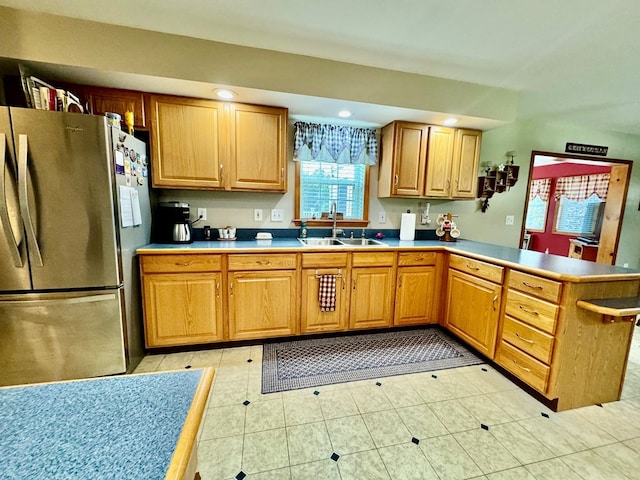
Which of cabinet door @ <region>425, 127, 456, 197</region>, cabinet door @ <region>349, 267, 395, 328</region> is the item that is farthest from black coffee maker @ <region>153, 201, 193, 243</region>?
cabinet door @ <region>425, 127, 456, 197</region>

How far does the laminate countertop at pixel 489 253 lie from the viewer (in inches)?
68.4

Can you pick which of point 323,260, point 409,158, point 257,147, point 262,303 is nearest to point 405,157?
point 409,158

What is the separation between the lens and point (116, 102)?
2.14 m

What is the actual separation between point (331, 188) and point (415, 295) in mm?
1443

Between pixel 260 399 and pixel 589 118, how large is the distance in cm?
456

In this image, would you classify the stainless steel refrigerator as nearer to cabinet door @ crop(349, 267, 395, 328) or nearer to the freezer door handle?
the freezer door handle

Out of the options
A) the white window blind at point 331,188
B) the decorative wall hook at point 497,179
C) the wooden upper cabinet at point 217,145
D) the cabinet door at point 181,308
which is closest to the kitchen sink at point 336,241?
the white window blind at point 331,188

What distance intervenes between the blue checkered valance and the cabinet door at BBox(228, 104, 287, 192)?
1.13 ft

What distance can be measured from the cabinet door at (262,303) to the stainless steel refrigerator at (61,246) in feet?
2.60

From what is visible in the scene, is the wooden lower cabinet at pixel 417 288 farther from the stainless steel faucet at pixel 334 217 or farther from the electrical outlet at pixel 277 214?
the electrical outlet at pixel 277 214

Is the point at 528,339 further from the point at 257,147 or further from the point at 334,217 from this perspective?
the point at 257,147

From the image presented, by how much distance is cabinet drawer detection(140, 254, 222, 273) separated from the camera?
2.15m

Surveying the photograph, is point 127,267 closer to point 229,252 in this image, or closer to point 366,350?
point 229,252

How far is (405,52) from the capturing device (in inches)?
81.6
